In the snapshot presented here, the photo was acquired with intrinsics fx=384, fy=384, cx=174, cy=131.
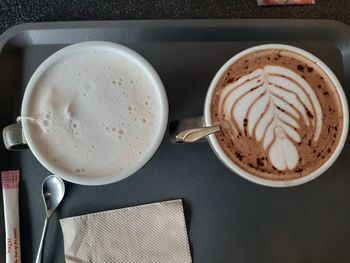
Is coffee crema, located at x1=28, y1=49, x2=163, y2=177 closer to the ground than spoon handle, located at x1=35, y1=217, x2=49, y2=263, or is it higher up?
higher up

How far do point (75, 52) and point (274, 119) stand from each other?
346mm

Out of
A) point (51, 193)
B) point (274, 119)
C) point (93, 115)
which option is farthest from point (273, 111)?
point (51, 193)

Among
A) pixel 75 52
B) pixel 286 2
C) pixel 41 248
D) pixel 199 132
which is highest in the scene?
pixel 286 2

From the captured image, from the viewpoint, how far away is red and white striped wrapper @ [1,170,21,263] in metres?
0.69

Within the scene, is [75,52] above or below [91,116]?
above

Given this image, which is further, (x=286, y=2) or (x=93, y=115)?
(x=286, y=2)

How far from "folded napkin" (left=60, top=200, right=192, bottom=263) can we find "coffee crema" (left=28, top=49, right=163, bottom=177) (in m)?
0.13

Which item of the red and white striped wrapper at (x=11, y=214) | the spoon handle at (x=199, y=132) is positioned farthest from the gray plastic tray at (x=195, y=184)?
the spoon handle at (x=199, y=132)

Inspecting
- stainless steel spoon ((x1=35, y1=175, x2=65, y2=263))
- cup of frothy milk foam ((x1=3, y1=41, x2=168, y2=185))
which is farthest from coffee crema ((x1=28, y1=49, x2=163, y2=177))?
stainless steel spoon ((x1=35, y1=175, x2=65, y2=263))

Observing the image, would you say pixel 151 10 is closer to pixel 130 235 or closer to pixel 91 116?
pixel 91 116

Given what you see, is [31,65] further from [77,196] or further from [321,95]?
[321,95]

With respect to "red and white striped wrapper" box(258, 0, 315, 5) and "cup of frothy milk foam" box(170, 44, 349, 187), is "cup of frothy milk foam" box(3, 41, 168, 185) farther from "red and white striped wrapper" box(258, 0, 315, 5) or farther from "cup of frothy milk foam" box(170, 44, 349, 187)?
"red and white striped wrapper" box(258, 0, 315, 5)

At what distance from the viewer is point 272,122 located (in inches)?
24.8

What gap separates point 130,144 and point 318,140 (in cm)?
31
